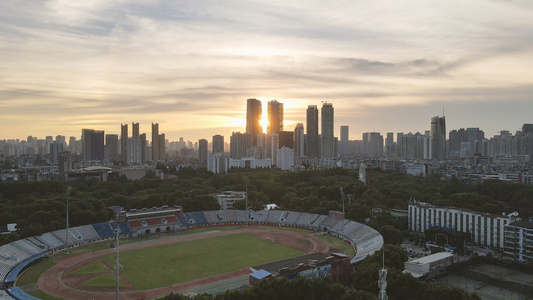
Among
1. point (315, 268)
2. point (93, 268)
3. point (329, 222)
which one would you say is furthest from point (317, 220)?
point (93, 268)

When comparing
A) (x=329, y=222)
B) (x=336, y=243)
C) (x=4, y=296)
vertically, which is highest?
(x=329, y=222)

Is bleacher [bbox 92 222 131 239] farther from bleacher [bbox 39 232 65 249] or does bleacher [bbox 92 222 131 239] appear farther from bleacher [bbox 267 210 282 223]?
bleacher [bbox 267 210 282 223]

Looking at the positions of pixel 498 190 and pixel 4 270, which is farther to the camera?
pixel 498 190

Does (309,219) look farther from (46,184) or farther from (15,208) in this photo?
(46,184)

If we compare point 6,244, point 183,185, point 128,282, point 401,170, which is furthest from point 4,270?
point 401,170

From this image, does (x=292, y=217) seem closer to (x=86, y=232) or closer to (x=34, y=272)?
(x=86, y=232)

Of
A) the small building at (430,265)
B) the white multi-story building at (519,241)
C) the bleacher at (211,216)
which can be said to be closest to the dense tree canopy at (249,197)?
the bleacher at (211,216)
